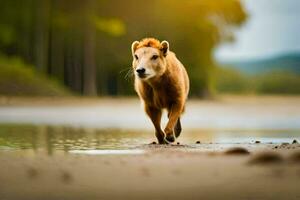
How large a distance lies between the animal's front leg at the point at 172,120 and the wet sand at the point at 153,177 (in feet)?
8.47

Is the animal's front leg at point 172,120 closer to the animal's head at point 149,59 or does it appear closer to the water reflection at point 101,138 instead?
the water reflection at point 101,138

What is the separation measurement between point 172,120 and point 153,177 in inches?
183

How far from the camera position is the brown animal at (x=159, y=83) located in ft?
35.9

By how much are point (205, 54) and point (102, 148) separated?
3864 cm

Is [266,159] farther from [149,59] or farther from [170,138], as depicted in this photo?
[149,59]

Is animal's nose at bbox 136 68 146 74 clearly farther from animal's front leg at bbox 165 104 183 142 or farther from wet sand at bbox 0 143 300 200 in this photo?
wet sand at bbox 0 143 300 200

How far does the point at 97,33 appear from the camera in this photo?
47188 millimetres

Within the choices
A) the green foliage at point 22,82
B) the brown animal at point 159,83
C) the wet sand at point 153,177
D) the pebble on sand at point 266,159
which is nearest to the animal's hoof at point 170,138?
the brown animal at point 159,83

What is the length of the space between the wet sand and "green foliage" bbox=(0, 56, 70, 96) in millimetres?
26967

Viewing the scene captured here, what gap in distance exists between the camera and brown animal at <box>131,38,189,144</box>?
431 inches

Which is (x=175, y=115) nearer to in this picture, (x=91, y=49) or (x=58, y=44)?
(x=91, y=49)

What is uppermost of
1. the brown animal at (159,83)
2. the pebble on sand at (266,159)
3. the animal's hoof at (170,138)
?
the brown animal at (159,83)

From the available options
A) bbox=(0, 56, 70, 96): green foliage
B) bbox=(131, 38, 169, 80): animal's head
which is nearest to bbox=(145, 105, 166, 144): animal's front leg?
bbox=(131, 38, 169, 80): animal's head

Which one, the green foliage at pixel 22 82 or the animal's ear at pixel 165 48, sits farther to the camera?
the green foliage at pixel 22 82
